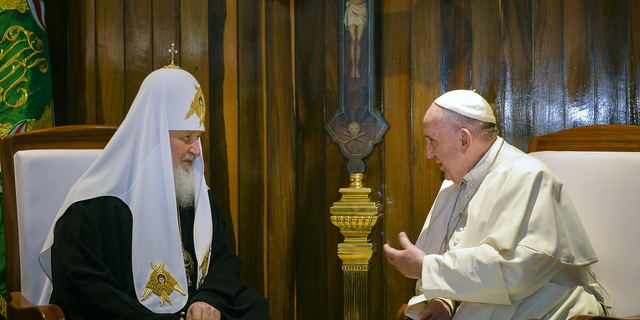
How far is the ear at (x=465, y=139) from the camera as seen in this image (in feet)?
8.13

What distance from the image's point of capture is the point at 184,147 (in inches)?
99.6

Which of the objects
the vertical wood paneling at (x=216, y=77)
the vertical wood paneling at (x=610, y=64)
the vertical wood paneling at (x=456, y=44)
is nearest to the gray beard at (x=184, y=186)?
the vertical wood paneling at (x=216, y=77)

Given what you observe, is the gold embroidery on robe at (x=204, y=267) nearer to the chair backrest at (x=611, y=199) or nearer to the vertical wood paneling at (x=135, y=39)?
the vertical wood paneling at (x=135, y=39)

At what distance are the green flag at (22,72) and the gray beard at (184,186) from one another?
3.32ft

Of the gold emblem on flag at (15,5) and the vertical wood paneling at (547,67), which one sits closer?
the gold emblem on flag at (15,5)

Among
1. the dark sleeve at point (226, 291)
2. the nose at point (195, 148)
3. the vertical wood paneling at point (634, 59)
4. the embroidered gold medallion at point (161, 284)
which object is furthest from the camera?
the vertical wood paneling at point (634, 59)

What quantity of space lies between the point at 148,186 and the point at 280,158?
1.26 meters

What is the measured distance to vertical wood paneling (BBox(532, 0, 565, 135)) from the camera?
310cm

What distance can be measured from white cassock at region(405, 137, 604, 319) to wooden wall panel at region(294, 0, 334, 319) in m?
1.21

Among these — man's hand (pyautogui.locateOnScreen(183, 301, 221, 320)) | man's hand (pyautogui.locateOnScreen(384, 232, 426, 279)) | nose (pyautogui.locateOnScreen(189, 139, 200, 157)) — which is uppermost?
nose (pyautogui.locateOnScreen(189, 139, 200, 157))

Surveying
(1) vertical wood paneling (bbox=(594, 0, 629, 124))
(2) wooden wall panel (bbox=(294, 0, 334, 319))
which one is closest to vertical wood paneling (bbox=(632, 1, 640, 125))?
(1) vertical wood paneling (bbox=(594, 0, 629, 124))

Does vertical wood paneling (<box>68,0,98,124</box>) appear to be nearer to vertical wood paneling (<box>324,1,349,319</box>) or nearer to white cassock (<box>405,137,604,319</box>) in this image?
vertical wood paneling (<box>324,1,349,319</box>)

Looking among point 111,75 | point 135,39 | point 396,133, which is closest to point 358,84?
point 396,133

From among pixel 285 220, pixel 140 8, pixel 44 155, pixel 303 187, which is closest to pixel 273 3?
pixel 140 8
